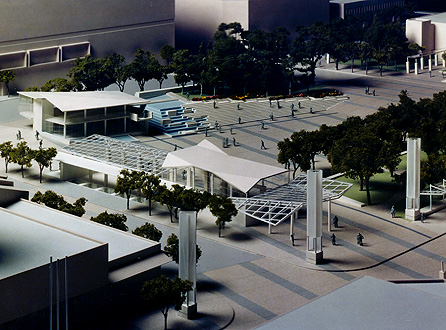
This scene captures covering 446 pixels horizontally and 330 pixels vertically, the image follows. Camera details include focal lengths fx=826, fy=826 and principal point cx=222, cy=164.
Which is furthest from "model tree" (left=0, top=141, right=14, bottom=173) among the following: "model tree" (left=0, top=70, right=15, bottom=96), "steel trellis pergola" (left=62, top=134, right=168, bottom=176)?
"model tree" (left=0, top=70, right=15, bottom=96)

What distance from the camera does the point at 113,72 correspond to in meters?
97.9

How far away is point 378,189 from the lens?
68.4m

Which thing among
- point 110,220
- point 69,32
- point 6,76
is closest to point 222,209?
point 110,220

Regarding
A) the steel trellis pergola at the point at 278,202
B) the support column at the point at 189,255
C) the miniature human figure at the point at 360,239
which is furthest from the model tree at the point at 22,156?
the miniature human figure at the point at 360,239

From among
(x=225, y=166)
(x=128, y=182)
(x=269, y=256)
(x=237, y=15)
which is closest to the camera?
(x=269, y=256)

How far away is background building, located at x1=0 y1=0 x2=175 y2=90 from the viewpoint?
101 m

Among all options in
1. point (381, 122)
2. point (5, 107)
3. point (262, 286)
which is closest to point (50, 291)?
point (262, 286)

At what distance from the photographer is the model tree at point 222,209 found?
57406 millimetres

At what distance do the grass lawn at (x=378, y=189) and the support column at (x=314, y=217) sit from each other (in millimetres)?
12579

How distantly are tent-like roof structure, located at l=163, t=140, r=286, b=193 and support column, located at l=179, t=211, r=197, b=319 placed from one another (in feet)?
51.6

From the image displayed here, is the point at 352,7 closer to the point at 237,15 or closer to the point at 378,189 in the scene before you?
the point at 237,15

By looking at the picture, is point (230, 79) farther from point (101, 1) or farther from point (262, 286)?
point (262, 286)

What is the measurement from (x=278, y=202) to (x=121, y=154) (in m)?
17.6

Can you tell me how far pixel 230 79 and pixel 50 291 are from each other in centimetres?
6322
